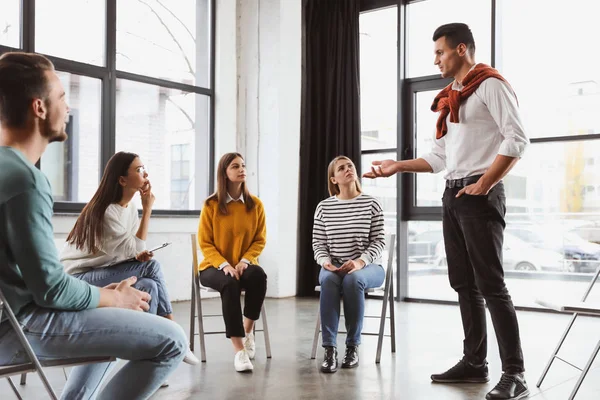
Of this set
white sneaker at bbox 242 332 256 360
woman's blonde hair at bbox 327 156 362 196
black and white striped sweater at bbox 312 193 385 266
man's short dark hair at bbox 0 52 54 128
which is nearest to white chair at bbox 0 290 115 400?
man's short dark hair at bbox 0 52 54 128

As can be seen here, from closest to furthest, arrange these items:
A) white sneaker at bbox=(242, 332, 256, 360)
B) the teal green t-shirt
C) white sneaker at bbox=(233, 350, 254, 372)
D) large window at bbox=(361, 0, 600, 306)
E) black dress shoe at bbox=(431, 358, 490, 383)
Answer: the teal green t-shirt → black dress shoe at bbox=(431, 358, 490, 383) → white sneaker at bbox=(233, 350, 254, 372) → white sneaker at bbox=(242, 332, 256, 360) → large window at bbox=(361, 0, 600, 306)

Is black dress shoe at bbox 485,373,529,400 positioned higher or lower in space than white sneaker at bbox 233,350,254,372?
higher

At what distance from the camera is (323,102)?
631 cm

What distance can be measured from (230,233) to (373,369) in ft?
3.61

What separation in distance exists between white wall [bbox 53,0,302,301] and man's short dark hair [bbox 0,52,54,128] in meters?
4.43

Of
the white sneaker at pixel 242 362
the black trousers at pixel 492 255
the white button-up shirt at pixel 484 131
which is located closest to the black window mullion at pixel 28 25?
the white sneaker at pixel 242 362

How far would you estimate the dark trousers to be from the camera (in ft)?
10.4

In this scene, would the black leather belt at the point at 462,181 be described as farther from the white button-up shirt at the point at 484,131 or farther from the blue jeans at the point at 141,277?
the blue jeans at the point at 141,277

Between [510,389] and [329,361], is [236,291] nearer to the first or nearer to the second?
[329,361]

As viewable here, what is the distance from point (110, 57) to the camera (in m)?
5.25

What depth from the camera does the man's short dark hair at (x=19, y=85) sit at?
1419 mm

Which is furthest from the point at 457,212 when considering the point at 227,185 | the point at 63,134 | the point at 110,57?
the point at 110,57

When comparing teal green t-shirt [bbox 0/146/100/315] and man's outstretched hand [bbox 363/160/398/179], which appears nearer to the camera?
teal green t-shirt [bbox 0/146/100/315]

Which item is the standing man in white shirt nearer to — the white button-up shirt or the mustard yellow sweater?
the white button-up shirt
